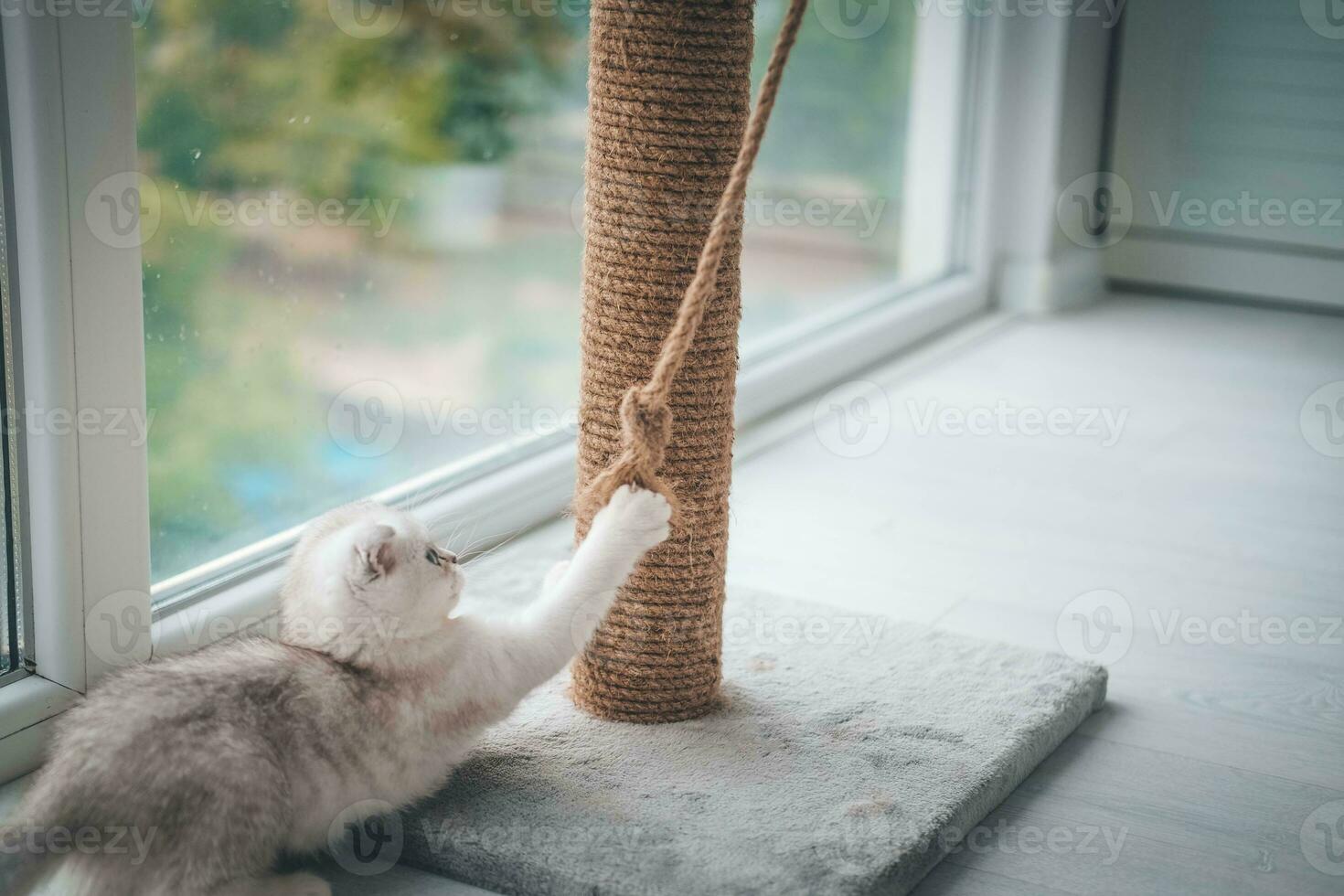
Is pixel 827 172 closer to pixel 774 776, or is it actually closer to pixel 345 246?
pixel 345 246

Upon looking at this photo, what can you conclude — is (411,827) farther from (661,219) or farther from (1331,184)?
(1331,184)

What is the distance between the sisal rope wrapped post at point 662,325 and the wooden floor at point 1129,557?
332 millimetres

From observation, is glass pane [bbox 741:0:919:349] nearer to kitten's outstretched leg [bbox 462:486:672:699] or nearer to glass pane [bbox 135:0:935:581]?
glass pane [bbox 135:0:935:581]

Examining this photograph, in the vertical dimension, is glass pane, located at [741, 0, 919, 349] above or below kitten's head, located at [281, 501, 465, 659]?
above

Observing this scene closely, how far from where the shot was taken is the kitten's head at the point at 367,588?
1243 mm

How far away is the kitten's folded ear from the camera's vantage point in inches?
48.6

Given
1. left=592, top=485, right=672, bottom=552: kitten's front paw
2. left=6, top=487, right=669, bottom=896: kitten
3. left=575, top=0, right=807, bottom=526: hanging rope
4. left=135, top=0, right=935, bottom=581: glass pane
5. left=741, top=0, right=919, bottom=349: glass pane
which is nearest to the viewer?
left=6, top=487, right=669, bottom=896: kitten

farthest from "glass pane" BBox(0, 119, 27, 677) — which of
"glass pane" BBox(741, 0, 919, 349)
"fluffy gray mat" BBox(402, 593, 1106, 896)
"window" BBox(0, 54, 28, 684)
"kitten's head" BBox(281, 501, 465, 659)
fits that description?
Result: "glass pane" BBox(741, 0, 919, 349)

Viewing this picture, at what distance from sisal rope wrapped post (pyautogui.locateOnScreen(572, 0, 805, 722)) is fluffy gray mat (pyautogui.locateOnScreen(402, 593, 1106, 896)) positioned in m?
0.09

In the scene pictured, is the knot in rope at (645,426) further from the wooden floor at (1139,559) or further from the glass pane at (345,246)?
the glass pane at (345,246)

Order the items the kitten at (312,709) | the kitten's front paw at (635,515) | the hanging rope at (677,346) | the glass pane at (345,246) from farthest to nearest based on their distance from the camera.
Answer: the glass pane at (345,246) < the kitten's front paw at (635,515) < the hanging rope at (677,346) < the kitten at (312,709)

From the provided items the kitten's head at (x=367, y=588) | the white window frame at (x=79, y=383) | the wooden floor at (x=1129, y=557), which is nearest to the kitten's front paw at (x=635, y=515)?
the kitten's head at (x=367, y=588)

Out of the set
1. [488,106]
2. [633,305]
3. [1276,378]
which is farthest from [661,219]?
[1276,378]

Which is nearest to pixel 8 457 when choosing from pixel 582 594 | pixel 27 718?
pixel 27 718
